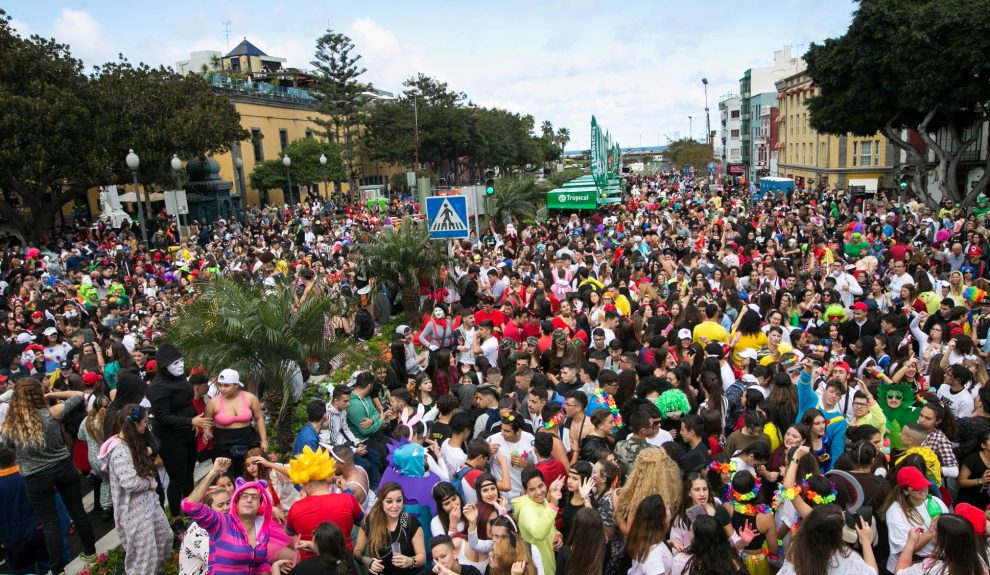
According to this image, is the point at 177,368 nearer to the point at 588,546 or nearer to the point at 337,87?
the point at 588,546

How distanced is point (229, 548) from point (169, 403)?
94.8 inches

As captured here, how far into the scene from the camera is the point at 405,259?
12570 millimetres

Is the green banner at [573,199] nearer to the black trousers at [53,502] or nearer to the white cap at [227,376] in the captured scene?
the white cap at [227,376]

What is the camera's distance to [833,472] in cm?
493

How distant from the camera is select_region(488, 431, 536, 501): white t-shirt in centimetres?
557

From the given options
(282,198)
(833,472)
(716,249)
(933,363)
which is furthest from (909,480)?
(282,198)

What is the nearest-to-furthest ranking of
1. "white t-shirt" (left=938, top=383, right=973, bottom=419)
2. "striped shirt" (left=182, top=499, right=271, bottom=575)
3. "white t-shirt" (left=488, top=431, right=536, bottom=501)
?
1. "striped shirt" (left=182, top=499, right=271, bottom=575)
2. "white t-shirt" (left=488, top=431, right=536, bottom=501)
3. "white t-shirt" (left=938, top=383, right=973, bottom=419)

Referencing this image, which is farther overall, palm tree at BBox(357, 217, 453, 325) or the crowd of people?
palm tree at BBox(357, 217, 453, 325)

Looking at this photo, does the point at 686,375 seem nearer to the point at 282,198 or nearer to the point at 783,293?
the point at 783,293

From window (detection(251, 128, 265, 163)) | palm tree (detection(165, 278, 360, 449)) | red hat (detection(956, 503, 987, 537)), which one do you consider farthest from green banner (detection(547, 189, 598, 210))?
window (detection(251, 128, 265, 163))

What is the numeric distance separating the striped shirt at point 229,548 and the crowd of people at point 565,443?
1cm

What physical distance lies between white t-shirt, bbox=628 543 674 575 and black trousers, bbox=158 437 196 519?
4314 mm

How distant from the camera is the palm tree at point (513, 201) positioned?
2703 centimetres

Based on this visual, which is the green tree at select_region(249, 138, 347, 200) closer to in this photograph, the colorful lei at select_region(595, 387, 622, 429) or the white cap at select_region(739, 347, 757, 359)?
the white cap at select_region(739, 347, 757, 359)
